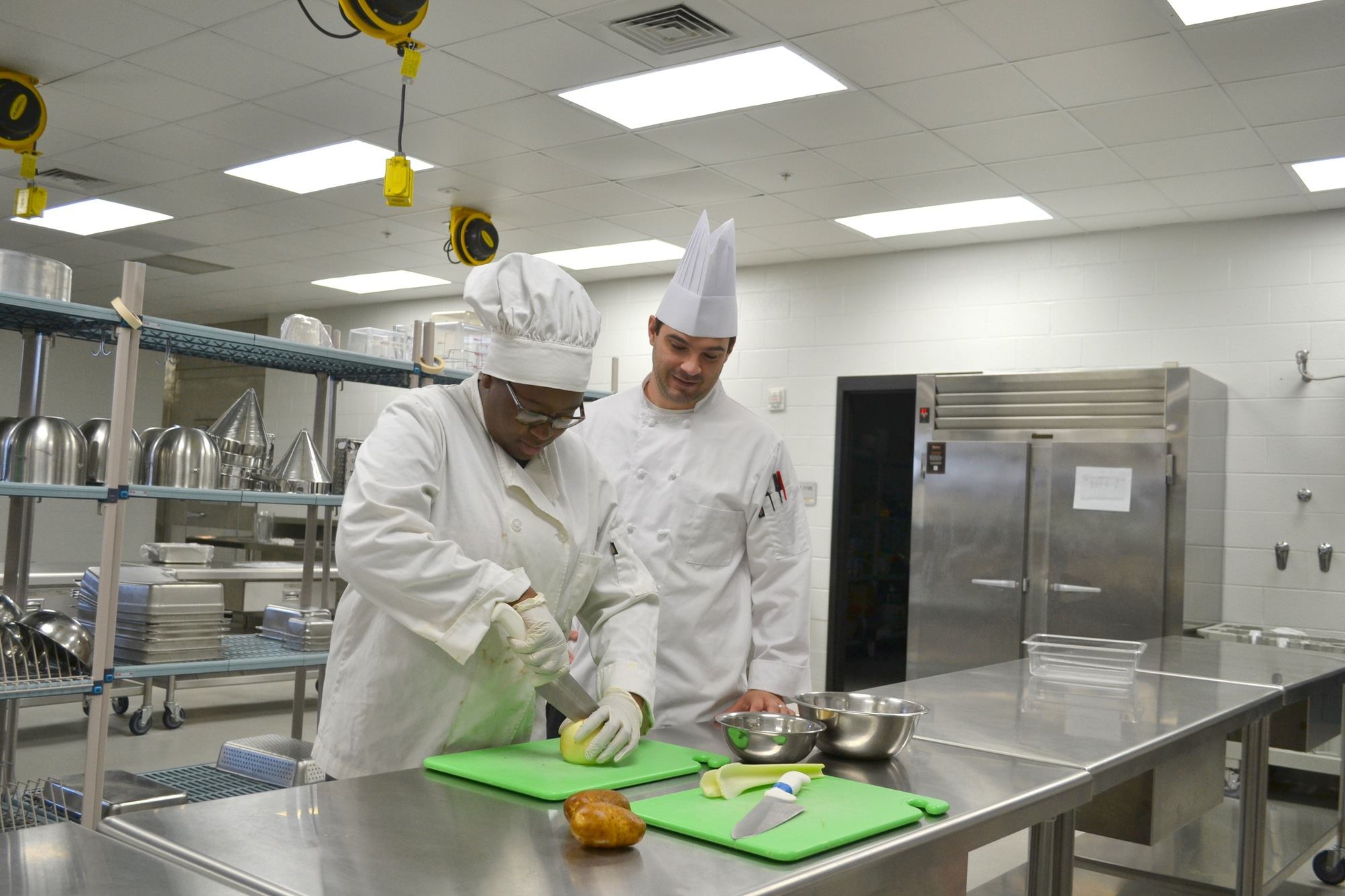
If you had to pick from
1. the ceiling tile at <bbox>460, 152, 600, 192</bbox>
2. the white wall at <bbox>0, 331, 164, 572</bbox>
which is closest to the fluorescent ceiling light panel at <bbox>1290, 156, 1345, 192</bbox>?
the ceiling tile at <bbox>460, 152, 600, 192</bbox>

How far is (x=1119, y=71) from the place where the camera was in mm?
3771

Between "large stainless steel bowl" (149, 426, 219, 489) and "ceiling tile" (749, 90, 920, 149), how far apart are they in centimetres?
242

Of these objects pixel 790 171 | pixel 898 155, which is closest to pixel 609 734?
pixel 898 155

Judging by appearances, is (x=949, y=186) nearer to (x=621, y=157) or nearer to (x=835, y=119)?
(x=835, y=119)

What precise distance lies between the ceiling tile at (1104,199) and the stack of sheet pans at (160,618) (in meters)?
4.00

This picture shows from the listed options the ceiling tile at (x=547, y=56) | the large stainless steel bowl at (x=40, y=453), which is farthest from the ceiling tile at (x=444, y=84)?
the large stainless steel bowl at (x=40, y=453)

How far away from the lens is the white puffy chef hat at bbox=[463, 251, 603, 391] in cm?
166

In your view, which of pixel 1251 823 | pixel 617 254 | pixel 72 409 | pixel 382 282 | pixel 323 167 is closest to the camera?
pixel 1251 823

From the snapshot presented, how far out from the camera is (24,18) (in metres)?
3.94

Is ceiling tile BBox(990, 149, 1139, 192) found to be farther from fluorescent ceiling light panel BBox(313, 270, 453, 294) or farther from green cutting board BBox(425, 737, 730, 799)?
fluorescent ceiling light panel BBox(313, 270, 453, 294)

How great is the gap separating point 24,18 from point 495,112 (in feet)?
5.65

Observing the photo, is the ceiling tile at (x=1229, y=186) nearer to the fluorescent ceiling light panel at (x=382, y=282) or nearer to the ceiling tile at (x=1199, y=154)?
the ceiling tile at (x=1199, y=154)

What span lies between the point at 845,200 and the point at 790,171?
1.60 ft

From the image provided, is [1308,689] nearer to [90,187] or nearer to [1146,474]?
[1146,474]
